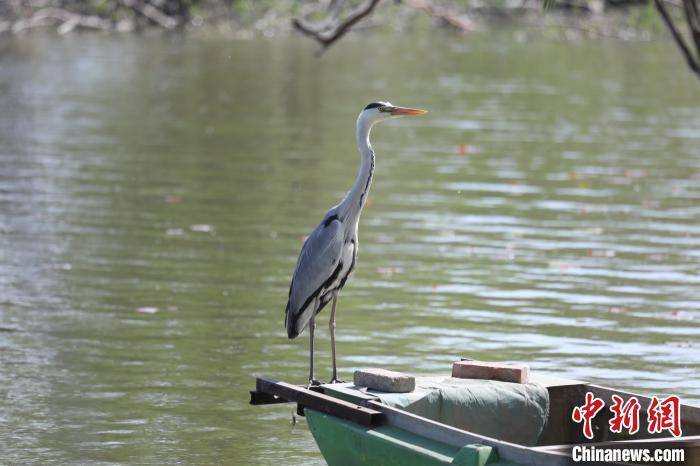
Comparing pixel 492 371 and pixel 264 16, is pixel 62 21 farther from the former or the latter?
pixel 492 371

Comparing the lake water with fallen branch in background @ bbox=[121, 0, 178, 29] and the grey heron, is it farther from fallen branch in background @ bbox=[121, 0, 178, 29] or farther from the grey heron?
fallen branch in background @ bbox=[121, 0, 178, 29]

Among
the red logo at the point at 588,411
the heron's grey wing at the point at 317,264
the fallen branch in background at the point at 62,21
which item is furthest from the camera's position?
the fallen branch in background at the point at 62,21

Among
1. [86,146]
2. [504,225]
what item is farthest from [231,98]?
[504,225]

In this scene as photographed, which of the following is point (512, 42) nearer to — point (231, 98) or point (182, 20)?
point (182, 20)

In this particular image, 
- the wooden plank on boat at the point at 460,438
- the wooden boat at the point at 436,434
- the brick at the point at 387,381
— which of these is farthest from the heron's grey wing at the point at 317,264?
the wooden plank on boat at the point at 460,438

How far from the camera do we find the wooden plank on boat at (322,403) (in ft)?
21.7

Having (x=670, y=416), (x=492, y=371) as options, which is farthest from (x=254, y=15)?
(x=670, y=416)

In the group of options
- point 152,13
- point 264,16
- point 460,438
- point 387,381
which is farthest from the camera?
point 264,16

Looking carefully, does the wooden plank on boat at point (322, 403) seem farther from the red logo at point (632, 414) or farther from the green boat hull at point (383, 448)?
the red logo at point (632, 414)

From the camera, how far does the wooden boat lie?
591 centimetres

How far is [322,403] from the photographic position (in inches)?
272

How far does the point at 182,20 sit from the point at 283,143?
78.6 ft

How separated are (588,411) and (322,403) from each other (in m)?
1.42

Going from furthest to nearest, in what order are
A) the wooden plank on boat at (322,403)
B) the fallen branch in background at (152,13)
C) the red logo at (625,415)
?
the fallen branch in background at (152,13)
the red logo at (625,415)
the wooden plank on boat at (322,403)
